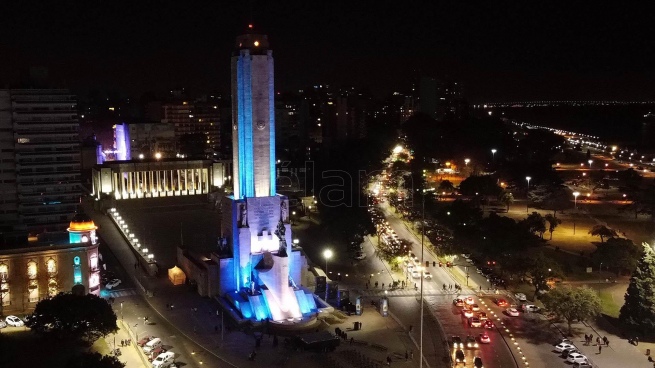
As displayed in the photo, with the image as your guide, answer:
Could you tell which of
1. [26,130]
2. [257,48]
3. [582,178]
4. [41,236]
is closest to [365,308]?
[257,48]

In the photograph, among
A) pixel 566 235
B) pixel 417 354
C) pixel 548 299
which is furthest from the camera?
pixel 566 235

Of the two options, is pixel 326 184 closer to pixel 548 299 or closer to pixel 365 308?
pixel 365 308

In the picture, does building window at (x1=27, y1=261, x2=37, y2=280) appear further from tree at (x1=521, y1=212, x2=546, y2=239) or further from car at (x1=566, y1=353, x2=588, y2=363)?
tree at (x1=521, y1=212, x2=546, y2=239)

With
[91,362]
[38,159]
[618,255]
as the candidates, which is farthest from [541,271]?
[38,159]

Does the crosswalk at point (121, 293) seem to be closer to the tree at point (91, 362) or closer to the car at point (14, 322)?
the car at point (14, 322)

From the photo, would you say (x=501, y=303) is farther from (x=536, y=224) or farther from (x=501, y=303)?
(x=536, y=224)

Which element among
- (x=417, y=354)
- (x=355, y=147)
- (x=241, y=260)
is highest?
(x=355, y=147)

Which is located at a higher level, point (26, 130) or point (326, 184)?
point (26, 130)
